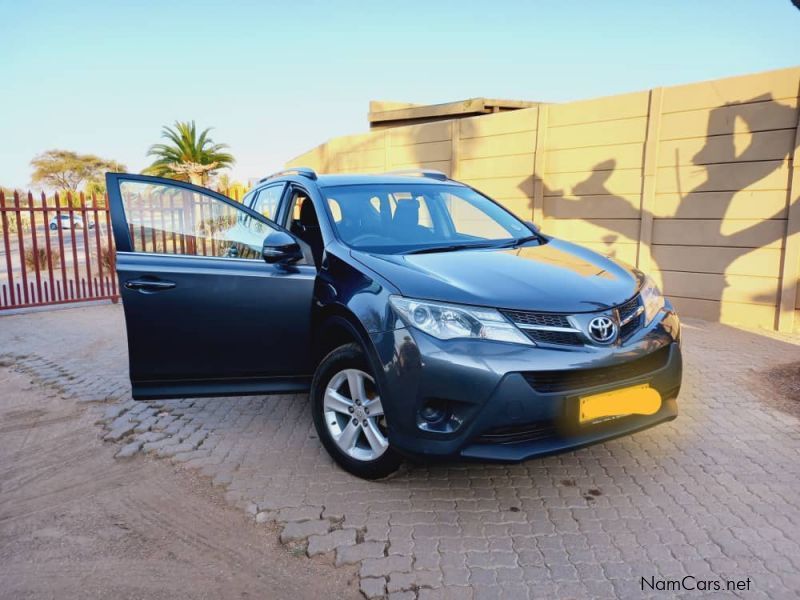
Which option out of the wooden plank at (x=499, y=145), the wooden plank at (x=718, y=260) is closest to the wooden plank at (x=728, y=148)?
the wooden plank at (x=718, y=260)

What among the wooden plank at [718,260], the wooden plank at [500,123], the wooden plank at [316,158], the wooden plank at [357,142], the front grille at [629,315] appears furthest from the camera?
the wooden plank at [316,158]

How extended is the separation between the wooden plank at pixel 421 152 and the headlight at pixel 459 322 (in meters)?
8.00

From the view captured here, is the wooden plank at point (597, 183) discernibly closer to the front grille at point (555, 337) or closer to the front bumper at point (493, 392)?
the front bumper at point (493, 392)

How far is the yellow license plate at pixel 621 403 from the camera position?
105 inches

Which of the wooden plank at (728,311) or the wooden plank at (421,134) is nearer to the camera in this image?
the wooden plank at (728,311)

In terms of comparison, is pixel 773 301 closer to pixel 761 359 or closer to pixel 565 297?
pixel 761 359

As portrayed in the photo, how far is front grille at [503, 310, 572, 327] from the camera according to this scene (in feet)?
8.73

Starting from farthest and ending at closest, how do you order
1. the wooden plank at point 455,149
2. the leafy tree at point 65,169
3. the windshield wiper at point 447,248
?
the leafy tree at point 65,169, the wooden plank at point 455,149, the windshield wiper at point 447,248

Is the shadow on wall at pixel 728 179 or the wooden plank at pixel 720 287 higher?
the shadow on wall at pixel 728 179

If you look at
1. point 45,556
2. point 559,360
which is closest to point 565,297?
point 559,360

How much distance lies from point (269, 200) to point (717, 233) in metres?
5.55

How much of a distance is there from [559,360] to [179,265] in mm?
2321

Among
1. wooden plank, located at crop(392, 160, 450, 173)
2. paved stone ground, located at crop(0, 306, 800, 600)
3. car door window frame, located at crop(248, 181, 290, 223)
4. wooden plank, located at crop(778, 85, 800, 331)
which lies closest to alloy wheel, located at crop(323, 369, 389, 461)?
paved stone ground, located at crop(0, 306, 800, 600)

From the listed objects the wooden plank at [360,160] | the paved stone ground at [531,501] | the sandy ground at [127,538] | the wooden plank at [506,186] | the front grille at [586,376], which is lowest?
the sandy ground at [127,538]
